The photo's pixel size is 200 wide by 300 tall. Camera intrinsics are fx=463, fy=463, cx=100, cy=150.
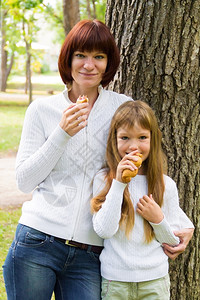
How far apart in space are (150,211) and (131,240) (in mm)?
179

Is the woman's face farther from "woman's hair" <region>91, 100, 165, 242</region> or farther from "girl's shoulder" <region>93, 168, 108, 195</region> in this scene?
"girl's shoulder" <region>93, 168, 108, 195</region>

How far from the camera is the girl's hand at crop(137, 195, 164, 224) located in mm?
2340

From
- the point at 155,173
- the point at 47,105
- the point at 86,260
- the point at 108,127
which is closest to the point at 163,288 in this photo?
the point at 86,260

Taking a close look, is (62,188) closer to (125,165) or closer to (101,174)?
(101,174)

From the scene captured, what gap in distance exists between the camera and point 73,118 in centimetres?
223

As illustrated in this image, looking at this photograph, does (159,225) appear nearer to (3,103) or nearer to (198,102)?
(198,102)

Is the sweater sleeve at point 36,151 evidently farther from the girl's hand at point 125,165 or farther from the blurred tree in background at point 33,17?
the blurred tree in background at point 33,17

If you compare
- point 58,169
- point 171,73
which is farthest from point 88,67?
point 171,73

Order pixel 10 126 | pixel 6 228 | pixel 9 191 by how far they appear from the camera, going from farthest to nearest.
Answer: pixel 10 126, pixel 9 191, pixel 6 228

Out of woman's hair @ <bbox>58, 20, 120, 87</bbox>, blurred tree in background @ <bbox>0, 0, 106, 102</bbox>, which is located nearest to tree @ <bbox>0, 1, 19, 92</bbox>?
blurred tree in background @ <bbox>0, 0, 106, 102</bbox>

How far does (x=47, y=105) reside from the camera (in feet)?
8.05

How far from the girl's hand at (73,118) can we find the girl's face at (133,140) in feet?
0.82

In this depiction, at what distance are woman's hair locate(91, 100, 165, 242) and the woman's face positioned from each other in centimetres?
22

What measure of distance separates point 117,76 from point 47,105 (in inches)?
32.7
